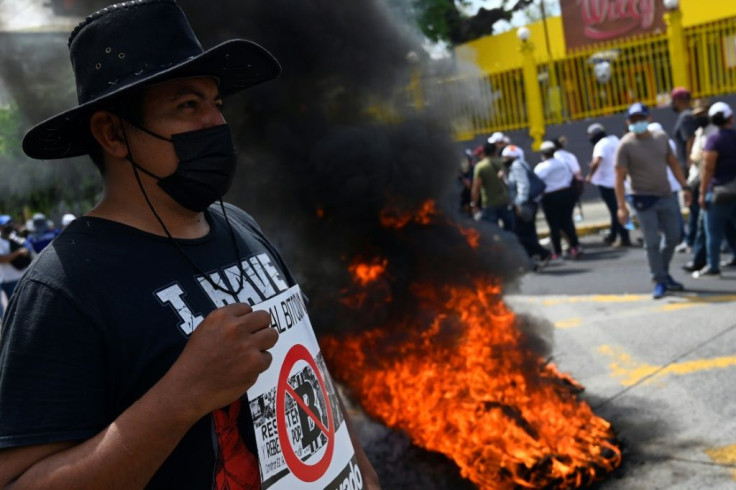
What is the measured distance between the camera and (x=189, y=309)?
1.62m

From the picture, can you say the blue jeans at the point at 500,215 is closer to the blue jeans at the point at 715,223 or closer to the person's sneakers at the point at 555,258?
the person's sneakers at the point at 555,258

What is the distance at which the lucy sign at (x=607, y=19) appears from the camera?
60.5ft

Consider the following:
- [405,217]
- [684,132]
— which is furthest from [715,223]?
[405,217]

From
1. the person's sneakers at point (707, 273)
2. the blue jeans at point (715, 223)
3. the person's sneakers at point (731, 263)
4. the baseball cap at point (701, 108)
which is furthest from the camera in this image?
the baseball cap at point (701, 108)

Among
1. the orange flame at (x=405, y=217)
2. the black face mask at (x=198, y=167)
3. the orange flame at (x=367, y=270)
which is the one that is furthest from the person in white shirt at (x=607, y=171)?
the black face mask at (x=198, y=167)

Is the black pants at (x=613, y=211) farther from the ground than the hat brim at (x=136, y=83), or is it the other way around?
the hat brim at (x=136, y=83)

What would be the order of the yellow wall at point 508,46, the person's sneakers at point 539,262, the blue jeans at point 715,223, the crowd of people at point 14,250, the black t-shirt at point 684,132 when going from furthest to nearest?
1. the yellow wall at point 508,46
2. the person's sneakers at point 539,262
3. the crowd of people at point 14,250
4. the black t-shirt at point 684,132
5. the blue jeans at point 715,223

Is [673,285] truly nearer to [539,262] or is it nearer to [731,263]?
[731,263]

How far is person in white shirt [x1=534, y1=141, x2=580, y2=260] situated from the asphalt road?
6.12 feet

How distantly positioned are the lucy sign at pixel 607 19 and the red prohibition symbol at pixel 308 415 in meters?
18.4

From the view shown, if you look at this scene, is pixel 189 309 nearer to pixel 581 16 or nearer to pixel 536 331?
pixel 536 331

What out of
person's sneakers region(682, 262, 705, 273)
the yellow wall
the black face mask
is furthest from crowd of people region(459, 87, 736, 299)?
the yellow wall

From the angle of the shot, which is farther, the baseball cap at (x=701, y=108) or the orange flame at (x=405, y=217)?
the baseball cap at (x=701, y=108)

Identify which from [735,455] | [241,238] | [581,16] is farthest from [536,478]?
[581,16]
